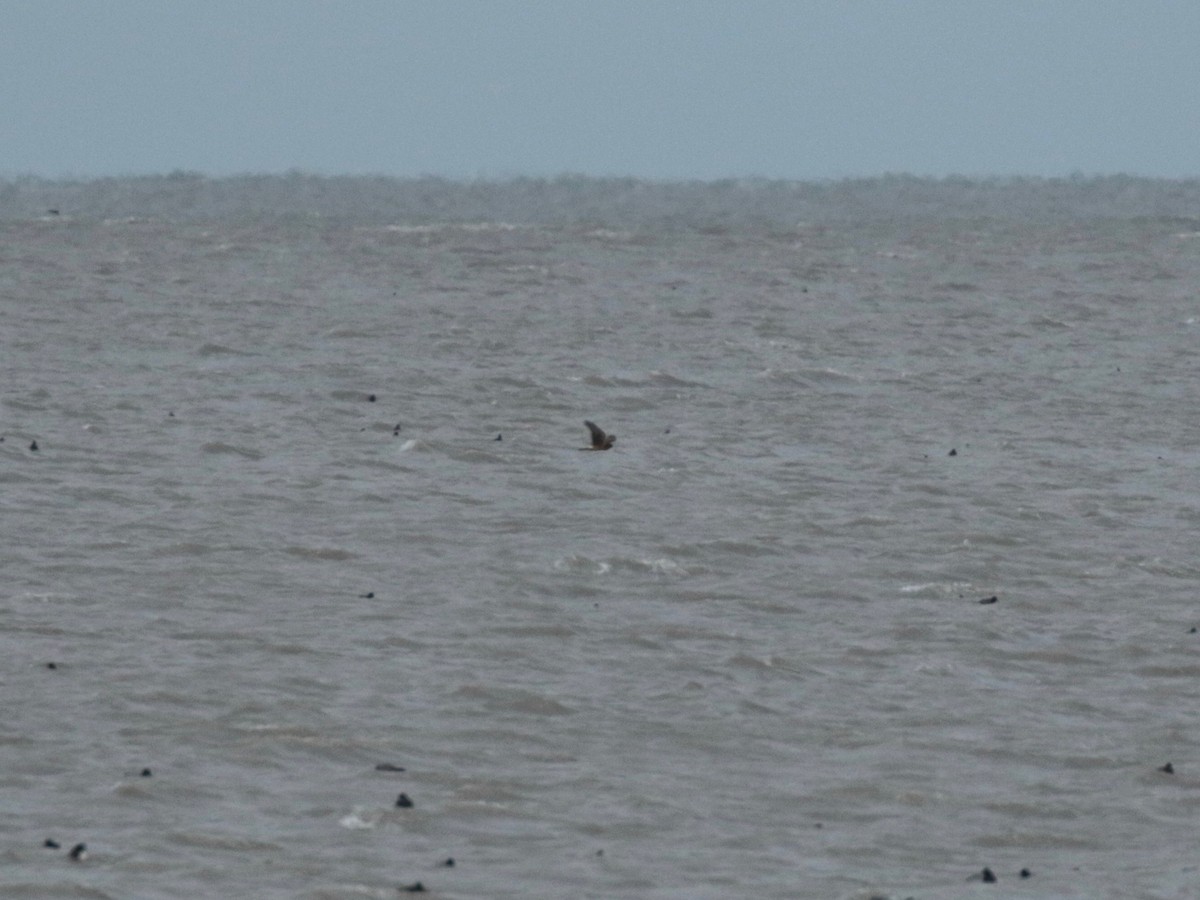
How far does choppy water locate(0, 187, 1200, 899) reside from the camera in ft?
40.3

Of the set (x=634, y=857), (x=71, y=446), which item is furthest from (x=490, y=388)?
(x=634, y=857)

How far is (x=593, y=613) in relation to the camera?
17.4 meters

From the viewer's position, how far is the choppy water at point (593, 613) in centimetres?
1227

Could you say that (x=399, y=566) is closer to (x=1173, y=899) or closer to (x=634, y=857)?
(x=634, y=857)

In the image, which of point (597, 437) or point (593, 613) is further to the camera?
point (597, 437)

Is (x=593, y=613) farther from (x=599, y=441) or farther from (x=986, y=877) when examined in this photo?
(x=599, y=441)

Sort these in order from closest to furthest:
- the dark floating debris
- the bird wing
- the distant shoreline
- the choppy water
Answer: the dark floating debris
the choppy water
the bird wing
the distant shoreline

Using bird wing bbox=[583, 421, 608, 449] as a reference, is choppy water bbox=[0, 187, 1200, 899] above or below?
below

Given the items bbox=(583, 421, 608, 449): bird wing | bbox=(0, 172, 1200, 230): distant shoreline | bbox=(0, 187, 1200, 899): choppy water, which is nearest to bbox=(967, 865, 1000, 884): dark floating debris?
bbox=(0, 187, 1200, 899): choppy water

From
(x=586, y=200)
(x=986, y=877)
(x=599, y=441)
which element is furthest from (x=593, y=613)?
(x=586, y=200)

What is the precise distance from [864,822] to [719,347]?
886 inches

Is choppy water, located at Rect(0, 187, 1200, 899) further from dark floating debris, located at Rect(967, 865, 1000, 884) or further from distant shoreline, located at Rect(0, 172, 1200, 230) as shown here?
distant shoreline, located at Rect(0, 172, 1200, 230)

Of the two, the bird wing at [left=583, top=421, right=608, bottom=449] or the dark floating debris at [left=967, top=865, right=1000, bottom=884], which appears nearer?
the dark floating debris at [left=967, top=865, right=1000, bottom=884]

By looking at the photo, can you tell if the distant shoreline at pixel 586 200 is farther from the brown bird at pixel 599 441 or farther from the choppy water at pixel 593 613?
the brown bird at pixel 599 441
